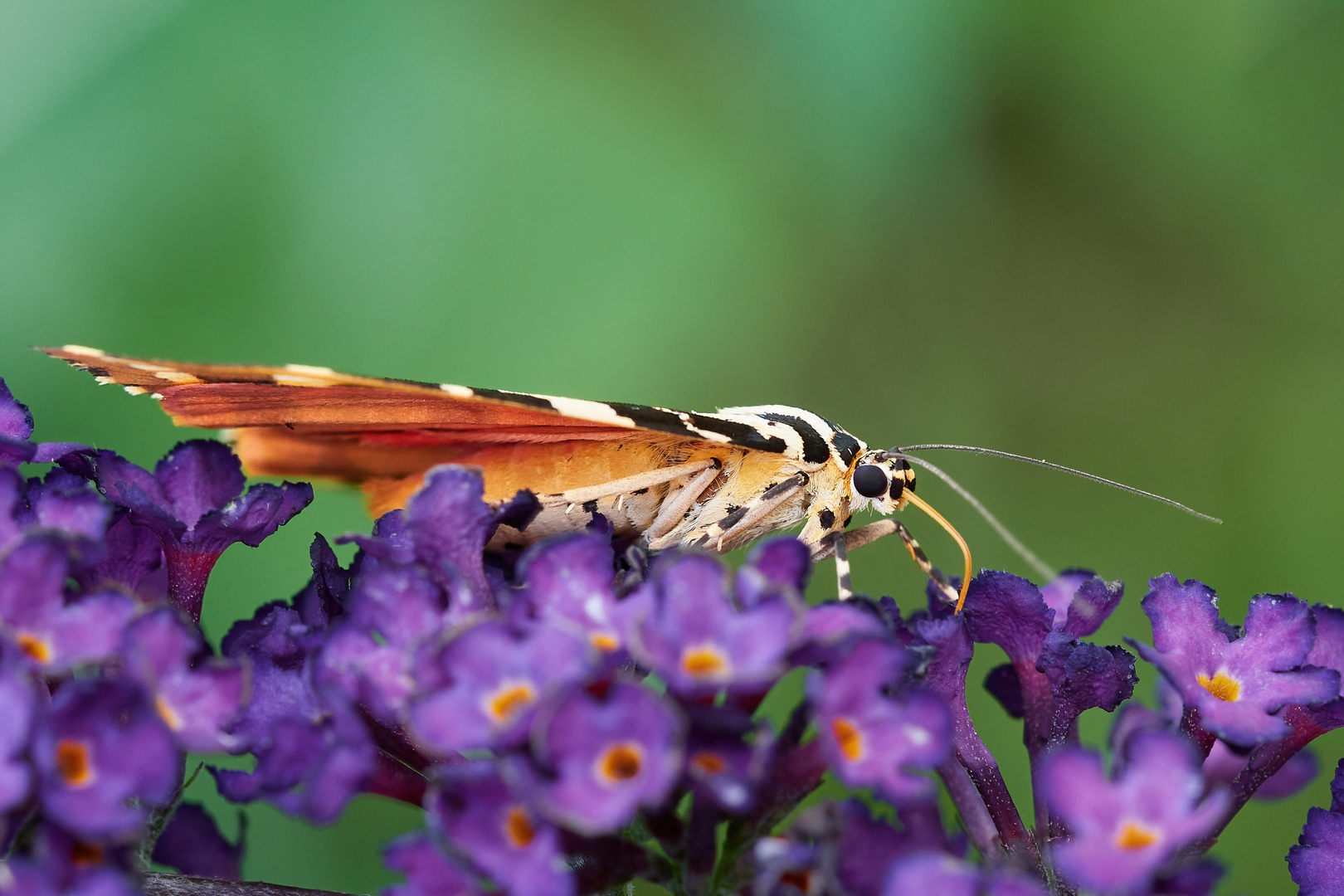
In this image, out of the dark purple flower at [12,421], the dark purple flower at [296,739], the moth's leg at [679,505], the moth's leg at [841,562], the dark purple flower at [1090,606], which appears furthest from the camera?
the moth's leg at [679,505]

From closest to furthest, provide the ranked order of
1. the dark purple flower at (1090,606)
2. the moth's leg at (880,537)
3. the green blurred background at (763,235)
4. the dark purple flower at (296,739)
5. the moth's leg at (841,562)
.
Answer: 1. the dark purple flower at (296,739)
2. the dark purple flower at (1090,606)
3. the moth's leg at (841,562)
4. the moth's leg at (880,537)
5. the green blurred background at (763,235)

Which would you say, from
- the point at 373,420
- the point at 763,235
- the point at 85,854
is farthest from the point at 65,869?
the point at 763,235

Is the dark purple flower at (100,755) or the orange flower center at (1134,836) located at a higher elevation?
the dark purple flower at (100,755)

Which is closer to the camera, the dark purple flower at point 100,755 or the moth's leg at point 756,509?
the dark purple flower at point 100,755

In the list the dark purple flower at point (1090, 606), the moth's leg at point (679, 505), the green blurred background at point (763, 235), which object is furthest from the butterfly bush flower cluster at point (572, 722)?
the green blurred background at point (763, 235)

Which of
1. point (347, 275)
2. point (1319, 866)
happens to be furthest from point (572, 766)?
point (347, 275)

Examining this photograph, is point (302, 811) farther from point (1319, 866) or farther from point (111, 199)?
point (111, 199)

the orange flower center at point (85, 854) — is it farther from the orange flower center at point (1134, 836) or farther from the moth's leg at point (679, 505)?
the moth's leg at point (679, 505)

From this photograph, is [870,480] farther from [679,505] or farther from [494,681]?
[494,681]
